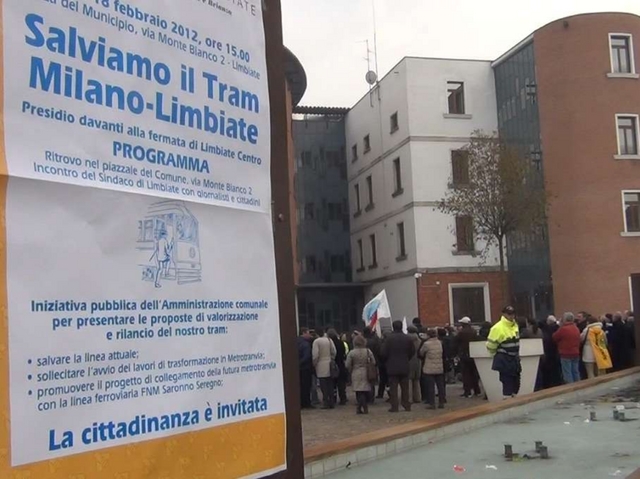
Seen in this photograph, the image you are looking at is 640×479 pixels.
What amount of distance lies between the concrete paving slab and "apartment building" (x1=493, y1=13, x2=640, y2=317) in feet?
73.2

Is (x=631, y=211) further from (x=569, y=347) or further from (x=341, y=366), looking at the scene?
(x=341, y=366)

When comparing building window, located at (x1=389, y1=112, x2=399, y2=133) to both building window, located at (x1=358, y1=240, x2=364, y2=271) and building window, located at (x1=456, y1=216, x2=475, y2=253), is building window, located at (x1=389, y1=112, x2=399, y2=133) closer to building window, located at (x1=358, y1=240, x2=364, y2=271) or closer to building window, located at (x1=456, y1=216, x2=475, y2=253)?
building window, located at (x1=456, y1=216, x2=475, y2=253)

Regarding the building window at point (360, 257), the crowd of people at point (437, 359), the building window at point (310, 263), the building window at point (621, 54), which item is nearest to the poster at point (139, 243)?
the crowd of people at point (437, 359)

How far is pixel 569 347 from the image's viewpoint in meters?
16.1

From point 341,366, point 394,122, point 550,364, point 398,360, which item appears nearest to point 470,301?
point 394,122

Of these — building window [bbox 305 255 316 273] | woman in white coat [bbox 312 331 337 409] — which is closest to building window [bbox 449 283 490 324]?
building window [bbox 305 255 316 273]

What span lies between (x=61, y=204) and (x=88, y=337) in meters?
0.30

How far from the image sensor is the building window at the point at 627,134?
34.1m

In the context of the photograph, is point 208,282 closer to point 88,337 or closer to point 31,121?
point 88,337

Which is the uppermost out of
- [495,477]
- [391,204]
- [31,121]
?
[391,204]

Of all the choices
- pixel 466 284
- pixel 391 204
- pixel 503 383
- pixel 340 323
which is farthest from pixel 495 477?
pixel 340 323

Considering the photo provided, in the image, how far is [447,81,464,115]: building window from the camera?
3825cm

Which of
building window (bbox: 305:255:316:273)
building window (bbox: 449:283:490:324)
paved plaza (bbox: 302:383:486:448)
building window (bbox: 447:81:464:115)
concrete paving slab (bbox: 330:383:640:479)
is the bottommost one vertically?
paved plaza (bbox: 302:383:486:448)

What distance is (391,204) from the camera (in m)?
40.2
